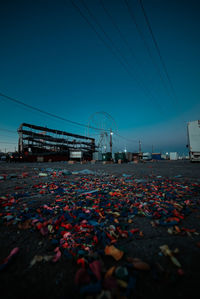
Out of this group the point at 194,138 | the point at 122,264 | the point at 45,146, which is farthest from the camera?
the point at 45,146

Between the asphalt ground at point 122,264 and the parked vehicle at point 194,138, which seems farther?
the parked vehicle at point 194,138

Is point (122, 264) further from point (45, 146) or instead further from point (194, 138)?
point (45, 146)

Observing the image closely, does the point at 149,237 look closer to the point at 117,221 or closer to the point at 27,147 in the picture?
the point at 117,221

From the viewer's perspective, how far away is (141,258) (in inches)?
39.0

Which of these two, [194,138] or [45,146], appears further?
[45,146]

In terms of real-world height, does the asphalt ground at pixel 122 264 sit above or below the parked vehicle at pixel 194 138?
below

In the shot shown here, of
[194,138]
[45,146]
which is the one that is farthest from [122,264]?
[45,146]

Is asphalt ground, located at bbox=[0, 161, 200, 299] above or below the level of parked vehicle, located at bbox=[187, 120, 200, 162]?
below

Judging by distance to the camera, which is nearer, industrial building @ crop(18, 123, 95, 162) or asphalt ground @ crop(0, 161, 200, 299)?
asphalt ground @ crop(0, 161, 200, 299)

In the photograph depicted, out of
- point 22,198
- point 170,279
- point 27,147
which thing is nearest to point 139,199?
point 170,279

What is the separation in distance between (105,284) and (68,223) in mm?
876

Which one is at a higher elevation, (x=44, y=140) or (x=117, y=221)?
(x=44, y=140)

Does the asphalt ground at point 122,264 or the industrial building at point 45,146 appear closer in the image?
the asphalt ground at point 122,264

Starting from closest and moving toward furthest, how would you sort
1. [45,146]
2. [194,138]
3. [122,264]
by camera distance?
1. [122,264]
2. [194,138]
3. [45,146]
